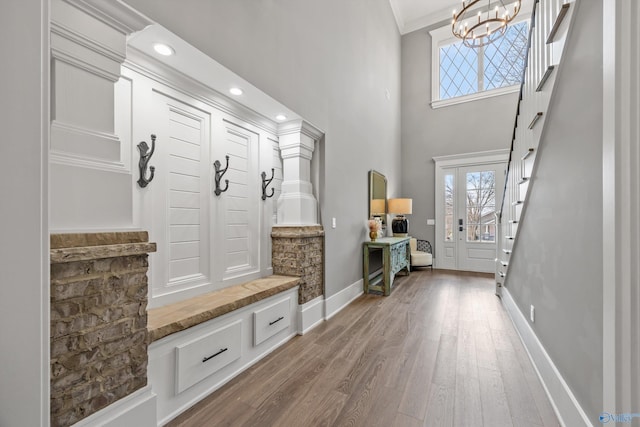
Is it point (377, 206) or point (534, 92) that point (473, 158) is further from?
point (534, 92)

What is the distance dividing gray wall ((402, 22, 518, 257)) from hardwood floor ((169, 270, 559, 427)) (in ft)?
11.8

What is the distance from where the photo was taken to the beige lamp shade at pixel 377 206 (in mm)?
4289

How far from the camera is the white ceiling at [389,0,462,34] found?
19.0 ft

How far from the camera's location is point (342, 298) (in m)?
3.22

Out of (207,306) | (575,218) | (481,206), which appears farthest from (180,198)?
(481,206)

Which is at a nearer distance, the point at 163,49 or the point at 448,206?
the point at 163,49

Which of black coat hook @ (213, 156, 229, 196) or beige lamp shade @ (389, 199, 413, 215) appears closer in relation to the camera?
black coat hook @ (213, 156, 229, 196)

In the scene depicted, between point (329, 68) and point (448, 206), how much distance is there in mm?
4132

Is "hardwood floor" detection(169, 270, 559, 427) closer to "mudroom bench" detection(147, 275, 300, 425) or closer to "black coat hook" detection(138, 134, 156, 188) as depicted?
"mudroom bench" detection(147, 275, 300, 425)

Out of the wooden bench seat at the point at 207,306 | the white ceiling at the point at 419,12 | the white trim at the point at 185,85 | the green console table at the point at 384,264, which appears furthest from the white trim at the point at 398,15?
the wooden bench seat at the point at 207,306

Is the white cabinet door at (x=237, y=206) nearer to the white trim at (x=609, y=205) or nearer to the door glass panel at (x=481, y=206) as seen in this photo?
the white trim at (x=609, y=205)

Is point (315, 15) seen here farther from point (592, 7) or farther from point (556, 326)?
point (556, 326)

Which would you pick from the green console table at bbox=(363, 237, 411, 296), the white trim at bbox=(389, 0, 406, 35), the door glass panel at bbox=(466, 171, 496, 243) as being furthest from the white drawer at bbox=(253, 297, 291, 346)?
the white trim at bbox=(389, 0, 406, 35)

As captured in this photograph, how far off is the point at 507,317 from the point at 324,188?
2.38m
